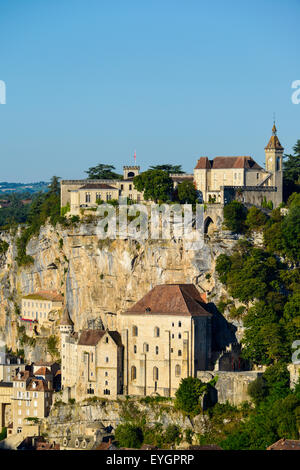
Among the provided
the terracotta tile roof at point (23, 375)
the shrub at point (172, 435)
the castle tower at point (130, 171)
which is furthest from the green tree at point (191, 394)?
the castle tower at point (130, 171)

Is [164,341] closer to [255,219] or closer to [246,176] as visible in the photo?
[255,219]

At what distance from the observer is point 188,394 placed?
87688 mm

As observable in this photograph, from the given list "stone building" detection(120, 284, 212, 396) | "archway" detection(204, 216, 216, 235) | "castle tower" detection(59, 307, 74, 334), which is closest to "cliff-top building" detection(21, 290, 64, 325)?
"castle tower" detection(59, 307, 74, 334)

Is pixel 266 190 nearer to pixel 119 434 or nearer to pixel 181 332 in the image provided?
pixel 181 332

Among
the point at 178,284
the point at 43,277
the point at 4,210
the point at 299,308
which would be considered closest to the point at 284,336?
the point at 299,308

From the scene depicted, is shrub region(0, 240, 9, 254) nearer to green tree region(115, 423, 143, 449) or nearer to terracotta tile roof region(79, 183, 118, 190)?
terracotta tile roof region(79, 183, 118, 190)

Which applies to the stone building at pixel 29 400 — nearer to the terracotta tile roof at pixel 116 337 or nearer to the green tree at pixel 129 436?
the terracotta tile roof at pixel 116 337

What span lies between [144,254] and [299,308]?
45.2 ft

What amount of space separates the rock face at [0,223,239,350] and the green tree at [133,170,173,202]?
5.24 meters

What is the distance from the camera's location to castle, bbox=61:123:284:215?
341 feet

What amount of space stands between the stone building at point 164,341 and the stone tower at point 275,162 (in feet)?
55.5

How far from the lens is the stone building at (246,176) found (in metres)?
104

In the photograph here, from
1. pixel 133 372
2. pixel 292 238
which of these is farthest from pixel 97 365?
pixel 292 238

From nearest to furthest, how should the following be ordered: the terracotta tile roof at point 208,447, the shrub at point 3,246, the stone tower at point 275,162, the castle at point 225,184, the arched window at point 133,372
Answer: the terracotta tile roof at point 208,447 → the arched window at point 133,372 → the castle at point 225,184 → the stone tower at point 275,162 → the shrub at point 3,246
